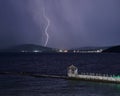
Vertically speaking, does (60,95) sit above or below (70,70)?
below

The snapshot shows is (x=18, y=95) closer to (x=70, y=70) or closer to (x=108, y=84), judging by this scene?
(x=108, y=84)

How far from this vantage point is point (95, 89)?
84.0 m

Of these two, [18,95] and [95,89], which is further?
[95,89]

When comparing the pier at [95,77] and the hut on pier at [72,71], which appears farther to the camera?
the hut on pier at [72,71]

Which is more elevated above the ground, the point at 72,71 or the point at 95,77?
the point at 72,71

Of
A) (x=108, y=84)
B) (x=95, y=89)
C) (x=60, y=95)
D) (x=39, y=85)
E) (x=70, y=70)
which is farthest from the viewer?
(x=70, y=70)

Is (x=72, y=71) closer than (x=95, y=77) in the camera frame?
No

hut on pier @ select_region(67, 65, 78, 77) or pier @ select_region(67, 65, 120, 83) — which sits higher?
hut on pier @ select_region(67, 65, 78, 77)

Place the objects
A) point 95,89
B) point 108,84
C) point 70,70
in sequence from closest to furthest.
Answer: point 95,89, point 108,84, point 70,70

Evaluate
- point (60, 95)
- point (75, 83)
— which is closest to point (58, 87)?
point (75, 83)

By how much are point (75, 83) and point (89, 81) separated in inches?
145

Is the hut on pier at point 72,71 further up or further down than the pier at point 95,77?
further up

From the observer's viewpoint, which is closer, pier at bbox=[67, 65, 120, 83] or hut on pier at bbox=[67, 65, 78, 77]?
pier at bbox=[67, 65, 120, 83]

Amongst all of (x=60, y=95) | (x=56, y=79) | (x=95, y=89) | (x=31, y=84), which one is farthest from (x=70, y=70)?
(x=60, y=95)
